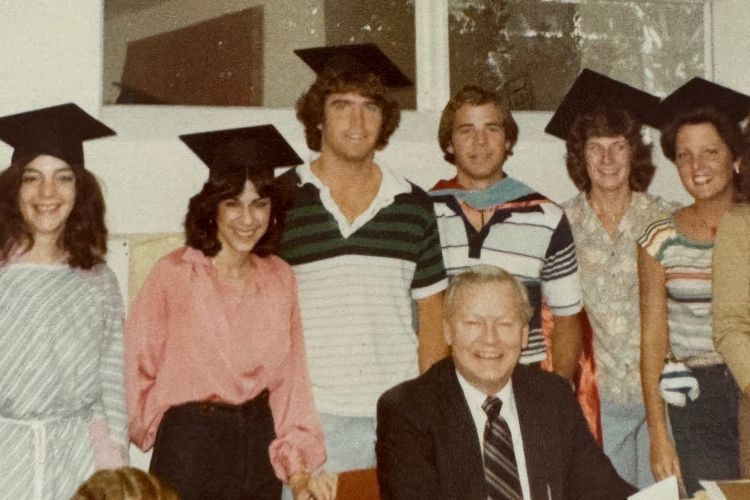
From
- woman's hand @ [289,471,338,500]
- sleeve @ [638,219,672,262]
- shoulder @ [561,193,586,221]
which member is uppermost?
shoulder @ [561,193,586,221]

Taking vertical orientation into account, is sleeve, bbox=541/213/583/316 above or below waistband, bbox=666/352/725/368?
above

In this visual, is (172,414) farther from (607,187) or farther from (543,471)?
(607,187)

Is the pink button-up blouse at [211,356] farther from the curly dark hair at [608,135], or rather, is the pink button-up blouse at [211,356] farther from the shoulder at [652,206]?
the shoulder at [652,206]

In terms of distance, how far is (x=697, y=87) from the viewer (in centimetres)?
332

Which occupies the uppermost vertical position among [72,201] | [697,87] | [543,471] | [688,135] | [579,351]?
[697,87]

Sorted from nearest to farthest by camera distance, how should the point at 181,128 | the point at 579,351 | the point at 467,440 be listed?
the point at 467,440
the point at 579,351
the point at 181,128

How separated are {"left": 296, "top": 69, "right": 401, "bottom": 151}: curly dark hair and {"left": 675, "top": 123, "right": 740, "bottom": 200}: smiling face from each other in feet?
3.42

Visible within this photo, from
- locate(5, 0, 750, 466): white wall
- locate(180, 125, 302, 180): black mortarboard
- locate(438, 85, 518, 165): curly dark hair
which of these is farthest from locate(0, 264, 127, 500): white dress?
locate(438, 85, 518, 165): curly dark hair

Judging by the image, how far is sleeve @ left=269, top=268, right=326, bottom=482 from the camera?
2.62 meters

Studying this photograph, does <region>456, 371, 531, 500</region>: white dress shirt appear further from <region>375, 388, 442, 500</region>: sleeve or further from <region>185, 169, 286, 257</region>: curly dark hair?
<region>185, 169, 286, 257</region>: curly dark hair

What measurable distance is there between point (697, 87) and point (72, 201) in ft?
7.65

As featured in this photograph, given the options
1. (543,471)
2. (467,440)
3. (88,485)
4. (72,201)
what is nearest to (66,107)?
(72,201)

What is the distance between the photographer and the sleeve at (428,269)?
2.92m

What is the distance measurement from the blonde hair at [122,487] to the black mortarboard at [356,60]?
1.72 m
